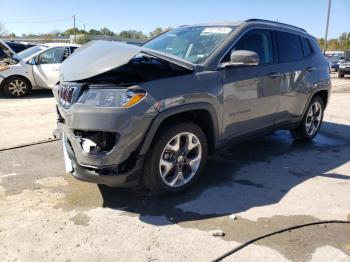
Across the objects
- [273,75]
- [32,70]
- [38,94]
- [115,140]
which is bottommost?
[38,94]

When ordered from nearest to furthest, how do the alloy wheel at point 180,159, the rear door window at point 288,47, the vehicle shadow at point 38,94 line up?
the alloy wheel at point 180,159 → the rear door window at point 288,47 → the vehicle shadow at point 38,94

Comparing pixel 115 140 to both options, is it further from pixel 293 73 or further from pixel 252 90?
pixel 293 73

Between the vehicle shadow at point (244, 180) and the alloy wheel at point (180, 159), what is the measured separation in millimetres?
185

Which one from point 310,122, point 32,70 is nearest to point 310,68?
point 310,122

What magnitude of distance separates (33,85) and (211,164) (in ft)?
26.4

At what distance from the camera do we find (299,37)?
19.7 feet

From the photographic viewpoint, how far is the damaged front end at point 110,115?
352 centimetres

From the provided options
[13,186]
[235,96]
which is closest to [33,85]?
[13,186]

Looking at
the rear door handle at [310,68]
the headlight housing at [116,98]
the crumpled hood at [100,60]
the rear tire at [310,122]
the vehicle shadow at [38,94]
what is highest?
the crumpled hood at [100,60]

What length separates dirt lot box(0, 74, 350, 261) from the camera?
10.5 feet

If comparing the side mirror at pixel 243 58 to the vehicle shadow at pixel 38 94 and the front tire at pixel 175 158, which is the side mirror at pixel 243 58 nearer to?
the front tire at pixel 175 158

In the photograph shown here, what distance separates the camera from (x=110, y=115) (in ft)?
11.4

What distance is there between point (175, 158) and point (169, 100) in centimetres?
65

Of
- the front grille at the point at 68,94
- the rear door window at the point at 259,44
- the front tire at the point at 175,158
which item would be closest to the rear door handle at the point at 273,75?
the rear door window at the point at 259,44
